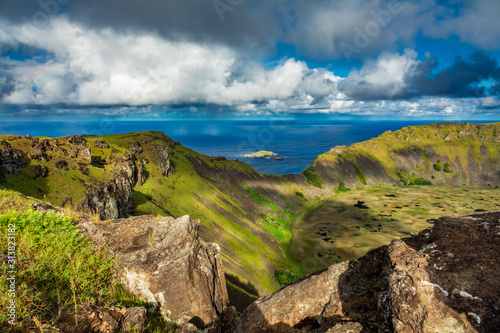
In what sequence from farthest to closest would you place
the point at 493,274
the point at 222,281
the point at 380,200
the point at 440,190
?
1. the point at 440,190
2. the point at 380,200
3. the point at 222,281
4. the point at 493,274

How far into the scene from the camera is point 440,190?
18762cm

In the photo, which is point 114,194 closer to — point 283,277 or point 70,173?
point 70,173

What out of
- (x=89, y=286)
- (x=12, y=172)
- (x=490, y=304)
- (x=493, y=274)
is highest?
(x=493, y=274)

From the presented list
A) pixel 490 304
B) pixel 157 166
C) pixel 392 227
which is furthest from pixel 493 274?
pixel 392 227

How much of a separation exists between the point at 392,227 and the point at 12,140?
15566cm

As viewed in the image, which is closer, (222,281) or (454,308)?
(454,308)

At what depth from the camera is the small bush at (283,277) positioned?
69.8 m

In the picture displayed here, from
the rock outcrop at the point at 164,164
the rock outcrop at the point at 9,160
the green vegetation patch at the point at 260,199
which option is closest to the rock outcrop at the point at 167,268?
the rock outcrop at the point at 9,160

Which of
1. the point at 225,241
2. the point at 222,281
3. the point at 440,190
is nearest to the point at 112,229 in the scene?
the point at 222,281

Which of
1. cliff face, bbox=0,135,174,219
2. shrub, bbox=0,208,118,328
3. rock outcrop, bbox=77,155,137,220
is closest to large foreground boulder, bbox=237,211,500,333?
shrub, bbox=0,208,118,328

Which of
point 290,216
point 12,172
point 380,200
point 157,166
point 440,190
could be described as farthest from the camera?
point 440,190

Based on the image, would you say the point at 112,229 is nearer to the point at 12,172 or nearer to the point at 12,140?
the point at 12,172

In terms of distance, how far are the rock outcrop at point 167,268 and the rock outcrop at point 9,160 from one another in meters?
59.2

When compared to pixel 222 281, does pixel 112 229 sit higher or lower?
higher
